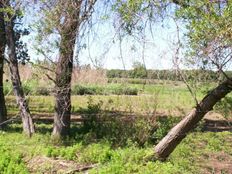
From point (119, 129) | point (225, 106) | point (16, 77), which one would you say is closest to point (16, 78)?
point (16, 77)

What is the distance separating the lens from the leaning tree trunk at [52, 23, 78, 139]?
33.9 ft

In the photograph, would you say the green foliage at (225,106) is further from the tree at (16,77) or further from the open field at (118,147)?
the tree at (16,77)

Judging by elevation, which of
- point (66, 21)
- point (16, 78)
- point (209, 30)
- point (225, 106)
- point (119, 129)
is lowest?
point (119, 129)

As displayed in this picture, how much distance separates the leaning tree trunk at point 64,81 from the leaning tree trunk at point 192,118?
3208 mm

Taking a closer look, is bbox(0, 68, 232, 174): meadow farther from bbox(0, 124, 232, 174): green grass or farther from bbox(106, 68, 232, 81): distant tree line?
bbox(106, 68, 232, 81): distant tree line

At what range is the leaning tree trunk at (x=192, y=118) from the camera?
30.3ft

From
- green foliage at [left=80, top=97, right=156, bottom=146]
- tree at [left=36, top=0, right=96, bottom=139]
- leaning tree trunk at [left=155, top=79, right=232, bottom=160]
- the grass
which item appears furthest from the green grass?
tree at [left=36, top=0, right=96, bottom=139]

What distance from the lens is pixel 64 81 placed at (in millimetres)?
11688

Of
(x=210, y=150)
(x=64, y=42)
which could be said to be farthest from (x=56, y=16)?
(x=210, y=150)

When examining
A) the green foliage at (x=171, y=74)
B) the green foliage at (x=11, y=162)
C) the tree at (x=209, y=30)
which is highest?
the tree at (x=209, y=30)

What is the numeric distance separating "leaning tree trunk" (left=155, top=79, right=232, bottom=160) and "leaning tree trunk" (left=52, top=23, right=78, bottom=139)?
10.5ft

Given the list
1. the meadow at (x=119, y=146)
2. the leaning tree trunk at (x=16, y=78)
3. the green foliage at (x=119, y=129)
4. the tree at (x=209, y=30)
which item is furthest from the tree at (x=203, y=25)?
the leaning tree trunk at (x=16, y=78)

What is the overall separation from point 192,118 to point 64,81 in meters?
3.84

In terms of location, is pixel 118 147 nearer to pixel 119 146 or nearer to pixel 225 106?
pixel 119 146
